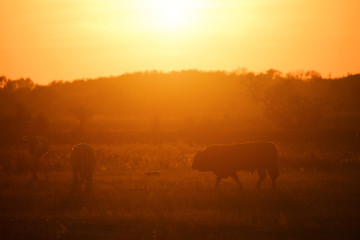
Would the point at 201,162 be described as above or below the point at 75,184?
above

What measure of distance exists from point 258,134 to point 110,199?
2838 centimetres

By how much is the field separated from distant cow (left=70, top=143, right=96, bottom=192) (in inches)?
18.3

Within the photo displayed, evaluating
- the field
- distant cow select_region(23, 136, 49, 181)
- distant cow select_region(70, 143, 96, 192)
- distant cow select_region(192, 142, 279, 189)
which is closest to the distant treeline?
distant cow select_region(23, 136, 49, 181)

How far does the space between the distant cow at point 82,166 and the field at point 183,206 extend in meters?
0.46

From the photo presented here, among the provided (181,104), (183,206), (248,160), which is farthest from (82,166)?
(181,104)

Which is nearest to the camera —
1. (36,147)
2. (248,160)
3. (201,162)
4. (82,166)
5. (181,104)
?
(248,160)

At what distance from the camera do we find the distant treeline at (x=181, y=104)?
2051 inches

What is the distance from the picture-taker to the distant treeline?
171 feet

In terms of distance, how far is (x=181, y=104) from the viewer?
314ft

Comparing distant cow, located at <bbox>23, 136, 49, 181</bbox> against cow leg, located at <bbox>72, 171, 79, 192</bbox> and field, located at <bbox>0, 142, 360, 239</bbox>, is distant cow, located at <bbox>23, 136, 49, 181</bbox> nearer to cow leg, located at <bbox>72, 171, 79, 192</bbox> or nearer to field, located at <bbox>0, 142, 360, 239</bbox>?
field, located at <bbox>0, 142, 360, 239</bbox>

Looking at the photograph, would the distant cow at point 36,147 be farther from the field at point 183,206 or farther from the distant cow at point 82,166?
the distant cow at point 82,166

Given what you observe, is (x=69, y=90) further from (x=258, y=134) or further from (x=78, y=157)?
(x=78, y=157)

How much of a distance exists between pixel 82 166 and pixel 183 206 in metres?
5.59

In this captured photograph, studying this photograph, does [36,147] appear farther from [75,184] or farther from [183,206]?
[183,206]
